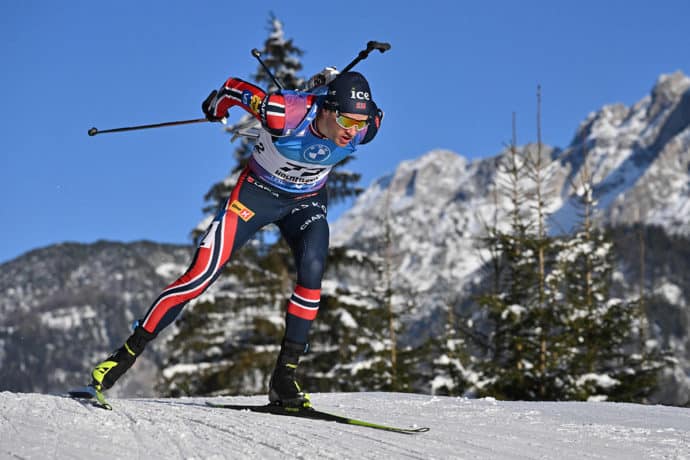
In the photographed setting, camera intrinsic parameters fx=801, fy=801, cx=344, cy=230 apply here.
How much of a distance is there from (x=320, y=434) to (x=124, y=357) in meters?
1.71

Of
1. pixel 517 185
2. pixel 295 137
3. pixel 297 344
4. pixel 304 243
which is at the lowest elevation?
pixel 297 344

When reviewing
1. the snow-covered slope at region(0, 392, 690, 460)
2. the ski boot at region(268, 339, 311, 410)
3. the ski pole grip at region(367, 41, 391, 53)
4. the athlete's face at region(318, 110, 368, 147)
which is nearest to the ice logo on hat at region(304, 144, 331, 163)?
the athlete's face at region(318, 110, 368, 147)

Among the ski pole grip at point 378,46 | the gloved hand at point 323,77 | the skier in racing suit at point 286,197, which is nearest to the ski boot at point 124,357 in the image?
the skier in racing suit at point 286,197

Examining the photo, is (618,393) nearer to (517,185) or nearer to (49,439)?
(517,185)

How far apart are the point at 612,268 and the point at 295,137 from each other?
1401cm

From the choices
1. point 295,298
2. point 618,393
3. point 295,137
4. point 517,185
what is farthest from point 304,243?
point 517,185

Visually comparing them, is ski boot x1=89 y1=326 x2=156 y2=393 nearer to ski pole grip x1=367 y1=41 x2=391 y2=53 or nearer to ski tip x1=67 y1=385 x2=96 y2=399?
ski tip x1=67 y1=385 x2=96 y2=399

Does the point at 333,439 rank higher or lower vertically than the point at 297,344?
lower

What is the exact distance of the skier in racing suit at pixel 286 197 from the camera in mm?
5250

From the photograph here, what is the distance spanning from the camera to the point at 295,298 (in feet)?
18.5

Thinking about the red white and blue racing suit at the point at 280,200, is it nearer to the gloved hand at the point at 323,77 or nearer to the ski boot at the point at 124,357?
the ski boot at the point at 124,357

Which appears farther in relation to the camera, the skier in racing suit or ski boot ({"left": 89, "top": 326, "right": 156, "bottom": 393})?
the skier in racing suit

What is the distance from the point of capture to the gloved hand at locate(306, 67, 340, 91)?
235 inches

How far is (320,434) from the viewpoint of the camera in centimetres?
418
